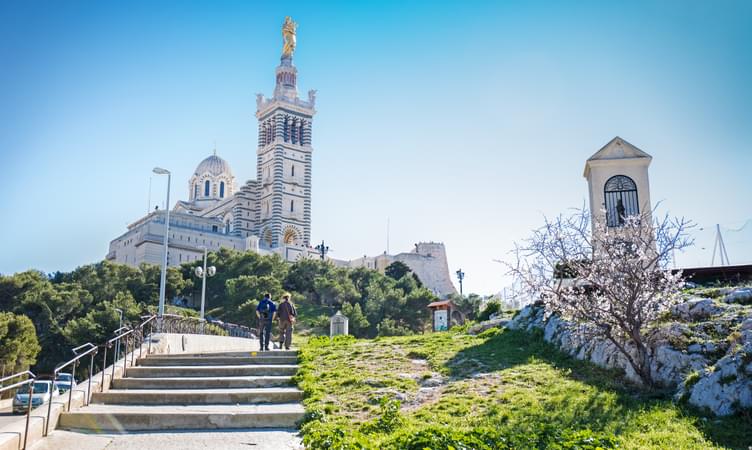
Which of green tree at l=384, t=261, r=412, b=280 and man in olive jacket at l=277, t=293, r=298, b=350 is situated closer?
man in olive jacket at l=277, t=293, r=298, b=350

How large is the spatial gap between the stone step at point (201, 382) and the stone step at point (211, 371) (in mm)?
493

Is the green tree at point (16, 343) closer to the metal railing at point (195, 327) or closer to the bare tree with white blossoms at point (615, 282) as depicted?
the metal railing at point (195, 327)

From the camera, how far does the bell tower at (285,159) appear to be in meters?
93.9

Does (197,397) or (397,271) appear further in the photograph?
(397,271)

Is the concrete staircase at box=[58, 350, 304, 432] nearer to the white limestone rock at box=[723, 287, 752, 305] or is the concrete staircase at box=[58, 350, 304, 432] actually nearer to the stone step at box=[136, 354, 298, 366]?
the stone step at box=[136, 354, 298, 366]

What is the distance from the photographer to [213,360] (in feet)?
42.8

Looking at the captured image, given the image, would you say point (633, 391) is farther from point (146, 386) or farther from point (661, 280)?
point (146, 386)

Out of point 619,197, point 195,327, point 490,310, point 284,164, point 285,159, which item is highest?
point 285,159

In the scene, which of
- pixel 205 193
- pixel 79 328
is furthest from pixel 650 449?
pixel 205 193

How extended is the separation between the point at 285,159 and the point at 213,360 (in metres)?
85.0

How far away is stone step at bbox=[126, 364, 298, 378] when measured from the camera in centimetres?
1188

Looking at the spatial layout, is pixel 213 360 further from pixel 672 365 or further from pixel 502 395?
pixel 672 365

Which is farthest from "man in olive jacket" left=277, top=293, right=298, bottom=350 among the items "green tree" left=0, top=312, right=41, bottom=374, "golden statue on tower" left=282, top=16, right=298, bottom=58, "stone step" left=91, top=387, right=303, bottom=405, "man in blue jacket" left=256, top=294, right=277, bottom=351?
"golden statue on tower" left=282, top=16, right=298, bottom=58

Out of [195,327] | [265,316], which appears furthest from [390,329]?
[265,316]
